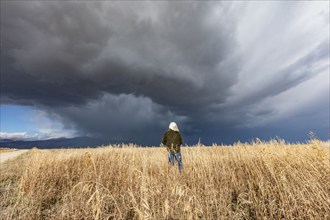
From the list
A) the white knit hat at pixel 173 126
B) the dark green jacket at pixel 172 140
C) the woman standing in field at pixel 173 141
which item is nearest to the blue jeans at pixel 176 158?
the woman standing in field at pixel 173 141

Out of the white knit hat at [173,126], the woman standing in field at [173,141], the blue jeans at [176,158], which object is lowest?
the blue jeans at [176,158]

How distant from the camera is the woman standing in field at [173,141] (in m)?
9.66

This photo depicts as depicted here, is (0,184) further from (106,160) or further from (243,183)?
(243,183)

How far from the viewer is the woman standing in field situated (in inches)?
380

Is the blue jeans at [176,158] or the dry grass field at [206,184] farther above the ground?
the blue jeans at [176,158]

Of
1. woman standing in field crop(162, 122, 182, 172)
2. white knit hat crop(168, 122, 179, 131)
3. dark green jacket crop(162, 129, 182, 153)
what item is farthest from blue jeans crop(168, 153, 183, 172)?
white knit hat crop(168, 122, 179, 131)

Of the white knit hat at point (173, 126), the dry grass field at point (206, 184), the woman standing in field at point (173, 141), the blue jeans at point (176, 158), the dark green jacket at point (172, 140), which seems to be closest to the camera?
the dry grass field at point (206, 184)

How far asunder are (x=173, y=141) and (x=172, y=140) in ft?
0.17

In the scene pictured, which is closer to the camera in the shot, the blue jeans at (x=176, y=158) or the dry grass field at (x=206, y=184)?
the dry grass field at (x=206, y=184)

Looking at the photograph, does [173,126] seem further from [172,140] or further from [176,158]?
[176,158]

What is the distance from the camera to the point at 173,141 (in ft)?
32.3

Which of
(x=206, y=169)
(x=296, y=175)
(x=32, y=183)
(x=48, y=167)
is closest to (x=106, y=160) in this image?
(x=48, y=167)

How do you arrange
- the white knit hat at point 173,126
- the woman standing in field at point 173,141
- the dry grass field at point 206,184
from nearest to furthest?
the dry grass field at point 206,184, the woman standing in field at point 173,141, the white knit hat at point 173,126

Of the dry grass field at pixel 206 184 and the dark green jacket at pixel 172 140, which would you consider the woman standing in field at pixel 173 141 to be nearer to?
the dark green jacket at pixel 172 140
